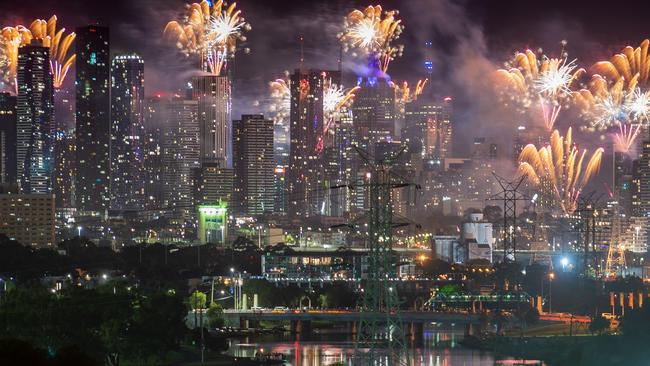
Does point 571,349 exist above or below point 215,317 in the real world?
below

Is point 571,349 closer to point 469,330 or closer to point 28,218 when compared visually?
point 469,330

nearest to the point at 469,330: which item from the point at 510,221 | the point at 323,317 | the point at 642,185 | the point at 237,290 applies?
the point at 323,317

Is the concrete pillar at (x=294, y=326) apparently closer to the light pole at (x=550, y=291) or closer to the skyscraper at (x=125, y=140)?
A: the light pole at (x=550, y=291)

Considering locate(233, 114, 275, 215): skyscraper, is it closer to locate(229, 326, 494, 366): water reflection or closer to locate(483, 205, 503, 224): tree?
locate(483, 205, 503, 224): tree

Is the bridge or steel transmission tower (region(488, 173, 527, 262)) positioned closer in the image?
the bridge

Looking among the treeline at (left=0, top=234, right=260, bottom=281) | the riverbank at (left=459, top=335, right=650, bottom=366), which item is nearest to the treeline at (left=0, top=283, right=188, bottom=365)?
the riverbank at (left=459, top=335, right=650, bottom=366)

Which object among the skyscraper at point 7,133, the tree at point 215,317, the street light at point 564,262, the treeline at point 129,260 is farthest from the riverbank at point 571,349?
the skyscraper at point 7,133
